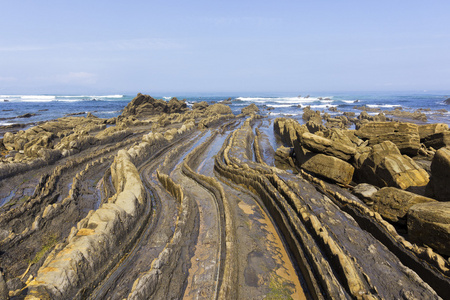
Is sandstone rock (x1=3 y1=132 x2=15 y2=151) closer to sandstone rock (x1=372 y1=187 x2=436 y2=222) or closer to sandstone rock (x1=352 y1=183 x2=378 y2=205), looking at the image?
sandstone rock (x1=352 y1=183 x2=378 y2=205)

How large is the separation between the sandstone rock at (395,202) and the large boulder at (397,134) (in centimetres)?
830

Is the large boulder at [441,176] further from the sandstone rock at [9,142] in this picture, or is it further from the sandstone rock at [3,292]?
the sandstone rock at [9,142]

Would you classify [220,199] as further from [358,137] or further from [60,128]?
[60,128]

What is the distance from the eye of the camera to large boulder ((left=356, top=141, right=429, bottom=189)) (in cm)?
1127

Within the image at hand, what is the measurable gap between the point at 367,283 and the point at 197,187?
11.3 metres

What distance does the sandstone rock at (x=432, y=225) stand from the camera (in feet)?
21.5

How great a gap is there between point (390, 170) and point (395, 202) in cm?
323

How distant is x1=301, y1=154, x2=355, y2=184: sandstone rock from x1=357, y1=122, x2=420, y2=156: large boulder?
4.94 metres

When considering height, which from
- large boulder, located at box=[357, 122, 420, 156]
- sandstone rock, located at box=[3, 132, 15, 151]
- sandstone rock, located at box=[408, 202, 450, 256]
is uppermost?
large boulder, located at box=[357, 122, 420, 156]

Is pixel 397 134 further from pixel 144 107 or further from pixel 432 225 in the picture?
pixel 144 107

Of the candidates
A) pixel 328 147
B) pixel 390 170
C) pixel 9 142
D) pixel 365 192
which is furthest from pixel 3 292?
pixel 9 142

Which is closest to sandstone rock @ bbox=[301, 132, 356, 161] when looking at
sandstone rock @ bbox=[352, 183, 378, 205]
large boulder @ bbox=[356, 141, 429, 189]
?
large boulder @ bbox=[356, 141, 429, 189]

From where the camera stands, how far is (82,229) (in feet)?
25.4

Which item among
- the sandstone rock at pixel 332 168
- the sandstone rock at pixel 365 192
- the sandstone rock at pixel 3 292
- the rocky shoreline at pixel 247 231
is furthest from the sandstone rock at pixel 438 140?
the sandstone rock at pixel 3 292
